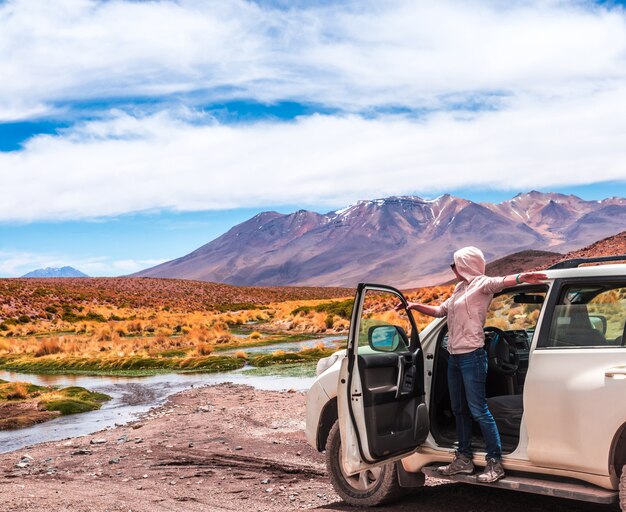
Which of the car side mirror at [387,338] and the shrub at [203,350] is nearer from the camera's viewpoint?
the car side mirror at [387,338]

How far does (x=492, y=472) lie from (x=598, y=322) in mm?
1481

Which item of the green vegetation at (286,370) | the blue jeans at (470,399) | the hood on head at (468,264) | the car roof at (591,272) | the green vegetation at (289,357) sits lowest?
the green vegetation at (286,370)

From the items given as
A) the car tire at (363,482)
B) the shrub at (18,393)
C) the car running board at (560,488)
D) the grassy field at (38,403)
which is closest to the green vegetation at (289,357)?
the grassy field at (38,403)

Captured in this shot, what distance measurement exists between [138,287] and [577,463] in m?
104

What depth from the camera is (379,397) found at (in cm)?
654

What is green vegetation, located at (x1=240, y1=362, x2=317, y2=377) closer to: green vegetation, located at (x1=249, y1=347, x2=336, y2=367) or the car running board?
green vegetation, located at (x1=249, y1=347, x2=336, y2=367)

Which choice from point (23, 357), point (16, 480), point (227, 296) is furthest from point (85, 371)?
point (227, 296)

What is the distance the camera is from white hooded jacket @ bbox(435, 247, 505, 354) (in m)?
6.66

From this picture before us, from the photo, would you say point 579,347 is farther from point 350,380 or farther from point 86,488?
point 86,488

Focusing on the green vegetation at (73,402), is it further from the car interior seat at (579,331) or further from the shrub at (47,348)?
the shrub at (47,348)

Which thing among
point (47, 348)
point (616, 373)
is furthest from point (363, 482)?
point (47, 348)

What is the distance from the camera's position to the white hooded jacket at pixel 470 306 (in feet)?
21.9

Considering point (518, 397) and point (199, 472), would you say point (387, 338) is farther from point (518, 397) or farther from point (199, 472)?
point (199, 472)

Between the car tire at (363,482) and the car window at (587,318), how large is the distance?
217 centimetres
